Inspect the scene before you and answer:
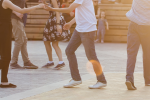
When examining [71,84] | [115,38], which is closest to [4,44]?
[71,84]

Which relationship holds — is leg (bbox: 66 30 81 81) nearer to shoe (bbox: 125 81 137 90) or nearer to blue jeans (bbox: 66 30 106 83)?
blue jeans (bbox: 66 30 106 83)

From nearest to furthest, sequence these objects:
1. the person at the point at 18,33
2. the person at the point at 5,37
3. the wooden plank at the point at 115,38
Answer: the person at the point at 5,37
the person at the point at 18,33
the wooden plank at the point at 115,38

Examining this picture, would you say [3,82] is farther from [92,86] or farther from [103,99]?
[103,99]

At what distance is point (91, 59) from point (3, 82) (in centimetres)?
143

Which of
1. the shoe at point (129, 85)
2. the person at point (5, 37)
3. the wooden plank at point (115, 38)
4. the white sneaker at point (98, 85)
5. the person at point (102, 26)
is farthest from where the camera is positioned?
the wooden plank at point (115, 38)

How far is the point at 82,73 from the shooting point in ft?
24.1

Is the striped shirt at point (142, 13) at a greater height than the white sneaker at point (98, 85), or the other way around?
the striped shirt at point (142, 13)

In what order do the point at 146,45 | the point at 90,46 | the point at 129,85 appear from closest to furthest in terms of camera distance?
1. the point at 129,85
2. the point at 90,46
3. the point at 146,45

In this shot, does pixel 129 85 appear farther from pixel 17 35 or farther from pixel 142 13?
pixel 17 35

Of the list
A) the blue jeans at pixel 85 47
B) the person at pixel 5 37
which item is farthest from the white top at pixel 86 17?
the person at pixel 5 37

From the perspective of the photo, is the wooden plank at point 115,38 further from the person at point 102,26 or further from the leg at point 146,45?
the leg at point 146,45

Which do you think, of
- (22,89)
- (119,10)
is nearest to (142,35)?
(22,89)

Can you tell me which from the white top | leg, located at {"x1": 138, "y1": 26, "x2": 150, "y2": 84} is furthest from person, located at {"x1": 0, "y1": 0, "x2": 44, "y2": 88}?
leg, located at {"x1": 138, "y1": 26, "x2": 150, "y2": 84}

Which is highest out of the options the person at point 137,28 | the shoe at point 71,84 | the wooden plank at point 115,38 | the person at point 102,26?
the person at point 137,28
